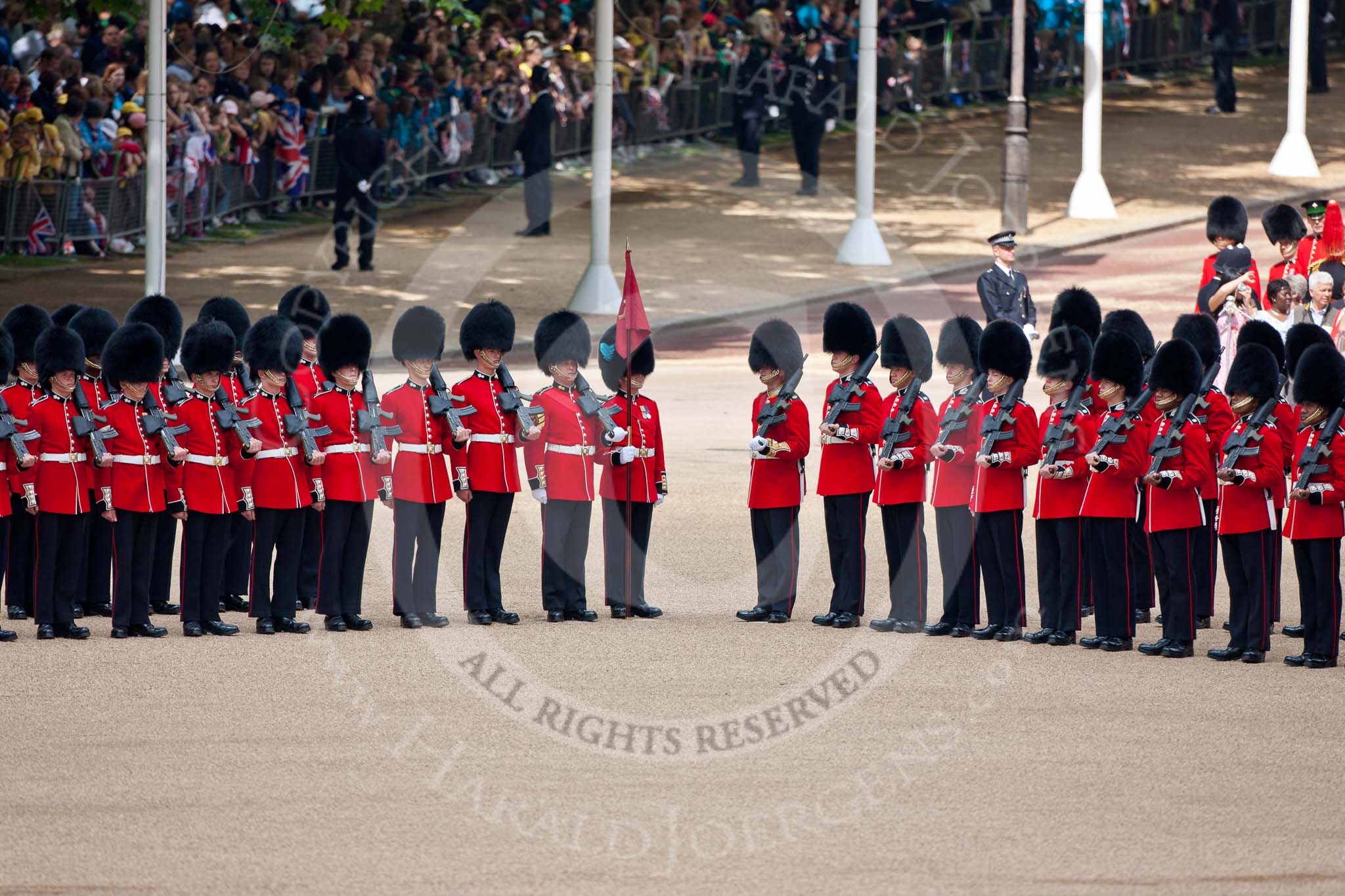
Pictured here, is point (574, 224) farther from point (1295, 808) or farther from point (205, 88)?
point (1295, 808)

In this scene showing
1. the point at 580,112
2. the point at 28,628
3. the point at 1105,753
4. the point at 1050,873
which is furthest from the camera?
the point at 580,112

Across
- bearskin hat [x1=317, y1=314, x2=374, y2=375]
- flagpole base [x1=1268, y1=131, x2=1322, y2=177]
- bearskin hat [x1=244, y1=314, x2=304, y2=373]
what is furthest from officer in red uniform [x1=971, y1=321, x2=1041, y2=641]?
flagpole base [x1=1268, y1=131, x2=1322, y2=177]

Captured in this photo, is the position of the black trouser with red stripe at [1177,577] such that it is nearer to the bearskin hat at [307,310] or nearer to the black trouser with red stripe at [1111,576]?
the black trouser with red stripe at [1111,576]

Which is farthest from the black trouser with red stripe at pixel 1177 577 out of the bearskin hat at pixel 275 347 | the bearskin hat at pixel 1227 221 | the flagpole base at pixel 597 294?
the flagpole base at pixel 597 294

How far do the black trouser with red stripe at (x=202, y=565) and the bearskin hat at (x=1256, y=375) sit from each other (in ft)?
13.8

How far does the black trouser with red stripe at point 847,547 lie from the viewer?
8898 mm

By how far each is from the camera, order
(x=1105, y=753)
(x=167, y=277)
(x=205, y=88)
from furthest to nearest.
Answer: (x=205, y=88) → (x=167, y=277) → (x=1105, y=753)

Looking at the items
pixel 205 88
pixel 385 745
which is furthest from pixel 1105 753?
pixel 205 88

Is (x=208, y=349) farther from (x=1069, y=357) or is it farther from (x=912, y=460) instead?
(x=1069, y=357)

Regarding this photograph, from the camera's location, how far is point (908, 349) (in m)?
9.02

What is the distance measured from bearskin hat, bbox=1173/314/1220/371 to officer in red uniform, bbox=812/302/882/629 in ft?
5.04

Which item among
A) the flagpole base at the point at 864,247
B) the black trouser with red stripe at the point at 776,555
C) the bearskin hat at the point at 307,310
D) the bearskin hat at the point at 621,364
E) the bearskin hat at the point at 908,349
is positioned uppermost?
the flagpole base at the point at 864,247

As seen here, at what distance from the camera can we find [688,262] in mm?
19141

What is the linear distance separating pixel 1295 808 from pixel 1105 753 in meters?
0.71
